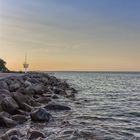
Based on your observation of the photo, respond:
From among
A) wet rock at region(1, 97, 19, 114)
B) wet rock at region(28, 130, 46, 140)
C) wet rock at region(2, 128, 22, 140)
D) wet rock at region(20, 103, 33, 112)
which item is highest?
wet rock at region(1, 97, 19, 114)

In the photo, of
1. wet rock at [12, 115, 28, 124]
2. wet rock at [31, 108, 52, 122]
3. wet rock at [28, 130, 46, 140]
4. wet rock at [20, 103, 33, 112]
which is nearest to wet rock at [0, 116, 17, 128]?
wet rock at [12, 115, 28, 124]

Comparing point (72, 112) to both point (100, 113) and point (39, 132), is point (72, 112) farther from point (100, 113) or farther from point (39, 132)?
→ point (39, 132)

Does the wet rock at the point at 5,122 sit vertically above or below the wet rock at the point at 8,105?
below

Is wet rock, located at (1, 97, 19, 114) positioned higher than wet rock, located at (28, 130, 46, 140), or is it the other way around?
wet rock, located at (1, 97, 19, 114)

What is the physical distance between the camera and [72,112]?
24188 mm

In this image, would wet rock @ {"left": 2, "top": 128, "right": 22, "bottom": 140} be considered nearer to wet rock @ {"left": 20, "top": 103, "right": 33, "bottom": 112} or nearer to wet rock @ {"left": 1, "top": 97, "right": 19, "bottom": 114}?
wet rock @ {"left": 1, "top": 97, "right": 19, "bottom": 114}

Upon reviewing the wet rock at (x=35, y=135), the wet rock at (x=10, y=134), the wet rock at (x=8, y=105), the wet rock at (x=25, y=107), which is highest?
the wet rock at (x=8, y=105)

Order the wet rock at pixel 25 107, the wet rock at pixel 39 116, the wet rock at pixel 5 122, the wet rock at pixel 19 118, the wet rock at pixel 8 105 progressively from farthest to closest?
the wet rock at pixel 25 107 → the wet rock at pixel 8 105 → the wet rock at pixel 39 116 → the wet rock at pixel 19 118 → the wet rock at pixel 5 122

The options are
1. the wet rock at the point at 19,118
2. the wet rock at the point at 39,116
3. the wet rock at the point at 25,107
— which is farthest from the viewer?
the wet rock at the point at 25,107

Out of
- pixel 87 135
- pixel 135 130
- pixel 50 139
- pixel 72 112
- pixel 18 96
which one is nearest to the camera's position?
pixel 50 139

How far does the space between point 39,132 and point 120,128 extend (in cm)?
478

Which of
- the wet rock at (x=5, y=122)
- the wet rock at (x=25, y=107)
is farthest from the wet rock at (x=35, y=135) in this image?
the wet rock at (x=25, y=107)

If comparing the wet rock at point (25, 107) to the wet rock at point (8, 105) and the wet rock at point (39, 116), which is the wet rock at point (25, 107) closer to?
the wet rock at point (8, 105)

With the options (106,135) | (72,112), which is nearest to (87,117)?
(72,112)
